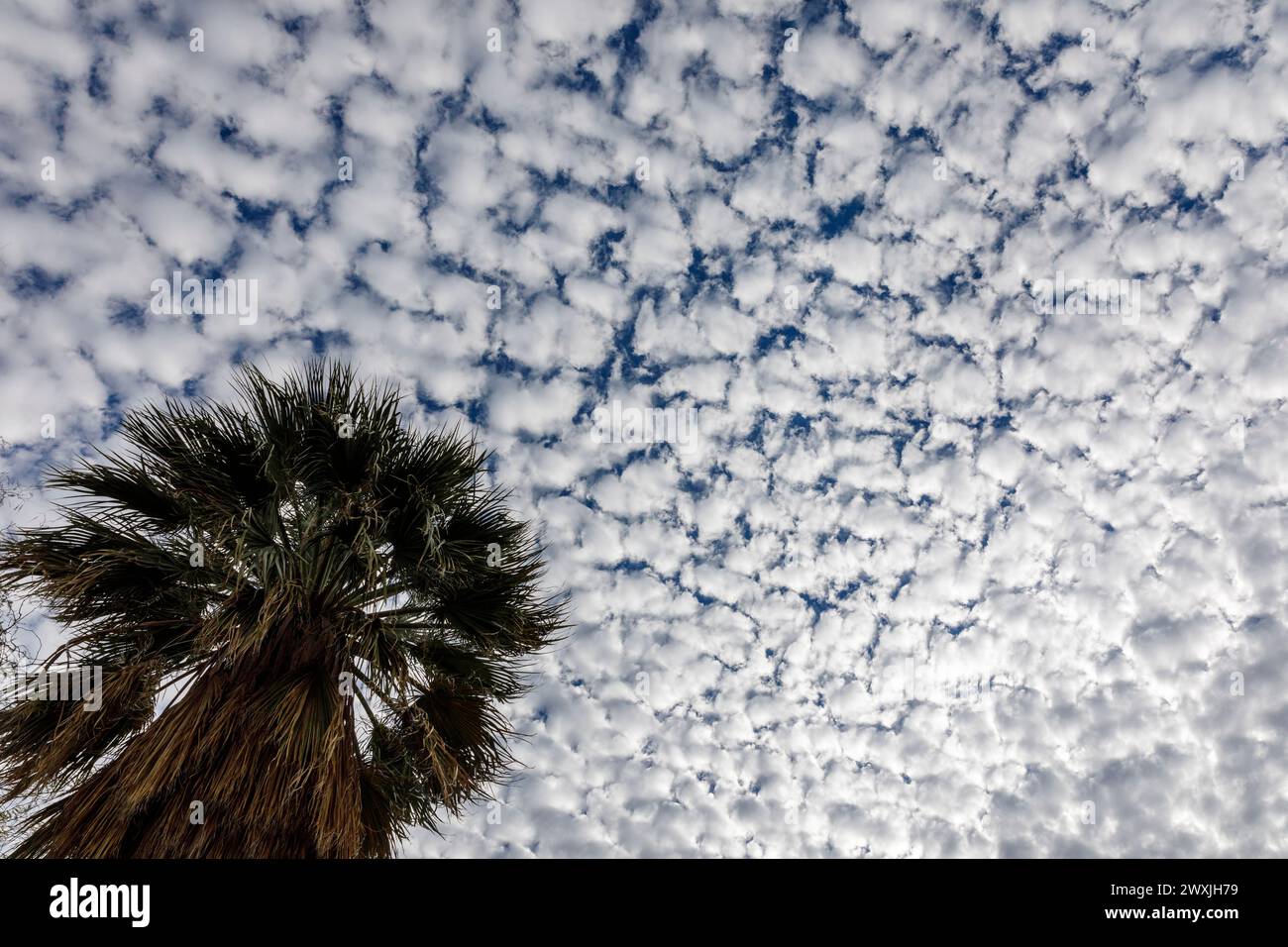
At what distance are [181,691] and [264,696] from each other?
3.00 ft

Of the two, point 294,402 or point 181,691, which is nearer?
point 181,691

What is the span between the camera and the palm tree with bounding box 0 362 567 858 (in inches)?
185

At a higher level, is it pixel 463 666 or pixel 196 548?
pixel 196 548

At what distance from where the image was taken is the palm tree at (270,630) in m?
4.71

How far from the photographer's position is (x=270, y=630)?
5.53 metres

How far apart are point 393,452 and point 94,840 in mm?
3755
